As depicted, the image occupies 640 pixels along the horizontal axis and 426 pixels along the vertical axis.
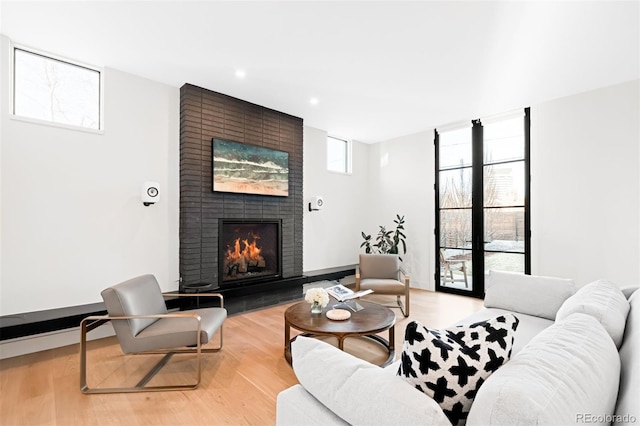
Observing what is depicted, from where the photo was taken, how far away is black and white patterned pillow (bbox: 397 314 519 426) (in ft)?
3.17

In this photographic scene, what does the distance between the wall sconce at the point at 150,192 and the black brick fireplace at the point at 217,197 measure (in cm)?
37

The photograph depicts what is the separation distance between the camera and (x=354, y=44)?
9.70 feet

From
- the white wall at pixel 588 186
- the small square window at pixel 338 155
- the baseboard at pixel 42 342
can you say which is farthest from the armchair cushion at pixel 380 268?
the baseboard at pixel 42 342

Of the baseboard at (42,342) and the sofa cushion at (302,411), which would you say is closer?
the sofa cushion at (302,411)

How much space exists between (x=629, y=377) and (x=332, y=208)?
506cm

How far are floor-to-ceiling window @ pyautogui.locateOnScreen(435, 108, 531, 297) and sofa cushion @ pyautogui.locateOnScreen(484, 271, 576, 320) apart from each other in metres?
2.14

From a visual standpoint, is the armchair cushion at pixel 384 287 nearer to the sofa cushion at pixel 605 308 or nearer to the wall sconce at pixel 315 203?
the wall sconce at pixel 315 203

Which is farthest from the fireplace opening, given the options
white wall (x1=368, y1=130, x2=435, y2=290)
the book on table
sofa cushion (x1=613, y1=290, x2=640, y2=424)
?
sofa cushion (x1=613, y1=290, x2=640, y2=424)

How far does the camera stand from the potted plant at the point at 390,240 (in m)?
5.80

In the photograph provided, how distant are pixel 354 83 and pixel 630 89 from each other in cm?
338

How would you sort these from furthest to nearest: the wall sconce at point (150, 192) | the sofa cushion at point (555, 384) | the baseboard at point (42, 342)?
1. the wall sconce at point (150, 192)
2. the baseboard at point (42, 342)
3. the sofa cushion at point (555, 384)

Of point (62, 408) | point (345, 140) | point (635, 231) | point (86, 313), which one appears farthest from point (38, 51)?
point (635, 231)

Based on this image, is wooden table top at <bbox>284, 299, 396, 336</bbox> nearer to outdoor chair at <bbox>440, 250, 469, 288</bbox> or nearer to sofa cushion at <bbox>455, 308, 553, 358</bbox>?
sofa cushion at <bbox>455, 308, 553, 358</bbox>

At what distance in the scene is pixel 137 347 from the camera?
226 centimetres
